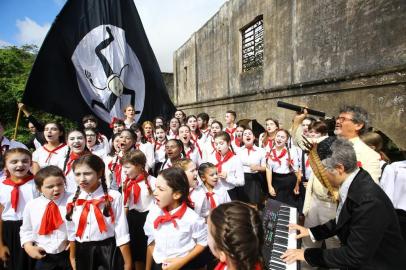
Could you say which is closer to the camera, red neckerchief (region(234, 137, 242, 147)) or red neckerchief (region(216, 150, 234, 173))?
red neckerchief (region(216, 150, 234, 173))

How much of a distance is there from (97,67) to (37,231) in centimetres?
346

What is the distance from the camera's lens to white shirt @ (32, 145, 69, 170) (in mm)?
4367

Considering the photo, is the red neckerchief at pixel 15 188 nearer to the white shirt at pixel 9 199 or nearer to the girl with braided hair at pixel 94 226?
the white shirt at pixel 9 199

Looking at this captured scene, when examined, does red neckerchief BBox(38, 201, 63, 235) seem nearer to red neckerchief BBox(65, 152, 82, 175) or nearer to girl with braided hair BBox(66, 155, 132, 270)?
girl with braided hair BBox(66, 155, 132, 270)

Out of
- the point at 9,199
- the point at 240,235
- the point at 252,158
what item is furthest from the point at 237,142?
the point at 240,235

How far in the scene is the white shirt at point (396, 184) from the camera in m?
3.28

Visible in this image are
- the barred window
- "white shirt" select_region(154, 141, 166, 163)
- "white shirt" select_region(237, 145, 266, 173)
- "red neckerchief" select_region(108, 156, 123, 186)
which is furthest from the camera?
the barred window

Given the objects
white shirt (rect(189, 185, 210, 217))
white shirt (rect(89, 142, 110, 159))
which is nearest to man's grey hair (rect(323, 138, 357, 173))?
white shirt (rect(189, 185, 210, 217))

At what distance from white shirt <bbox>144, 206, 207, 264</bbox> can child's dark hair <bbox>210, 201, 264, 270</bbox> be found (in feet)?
3.28

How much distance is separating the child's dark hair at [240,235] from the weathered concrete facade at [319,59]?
15.7ft

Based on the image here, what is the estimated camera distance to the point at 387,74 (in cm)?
548

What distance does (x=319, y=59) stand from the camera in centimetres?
733

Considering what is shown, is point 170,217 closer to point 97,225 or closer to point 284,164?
point 97,225

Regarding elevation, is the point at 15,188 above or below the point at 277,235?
above
